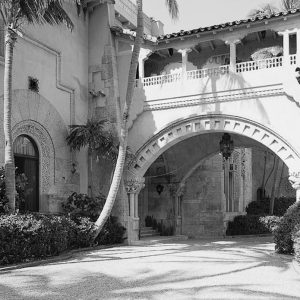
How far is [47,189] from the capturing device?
54.0 ft

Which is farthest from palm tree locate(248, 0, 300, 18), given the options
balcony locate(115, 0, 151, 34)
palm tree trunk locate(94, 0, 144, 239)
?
palm tree trunk locate(94, 0, 144, 239)

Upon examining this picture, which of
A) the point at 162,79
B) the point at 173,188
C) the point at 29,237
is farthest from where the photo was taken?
the point at 173,188

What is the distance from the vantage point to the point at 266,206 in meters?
28.6

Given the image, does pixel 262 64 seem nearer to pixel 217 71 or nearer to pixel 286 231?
pixel 217 71

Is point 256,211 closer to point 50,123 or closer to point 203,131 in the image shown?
point 203,131

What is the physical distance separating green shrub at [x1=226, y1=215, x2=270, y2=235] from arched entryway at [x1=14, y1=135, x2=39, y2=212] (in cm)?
1095

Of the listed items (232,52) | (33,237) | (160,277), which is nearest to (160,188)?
(232,52)

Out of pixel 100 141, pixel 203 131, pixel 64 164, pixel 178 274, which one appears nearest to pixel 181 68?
pixel 203 131

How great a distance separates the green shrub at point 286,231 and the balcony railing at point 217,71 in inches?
202

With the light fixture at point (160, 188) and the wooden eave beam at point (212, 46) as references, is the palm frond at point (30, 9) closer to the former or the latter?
the wooden eave beam at point (212, 46)

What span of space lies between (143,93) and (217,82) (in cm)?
276

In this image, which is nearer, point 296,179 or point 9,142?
point 9,142

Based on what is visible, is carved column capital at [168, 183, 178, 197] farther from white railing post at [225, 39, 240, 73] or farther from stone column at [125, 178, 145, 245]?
white railing post at [225, 39, 240, 73]

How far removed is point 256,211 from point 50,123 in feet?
49.1
